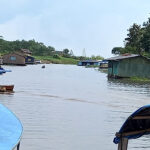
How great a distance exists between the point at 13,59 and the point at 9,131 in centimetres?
11364

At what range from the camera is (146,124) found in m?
8.34

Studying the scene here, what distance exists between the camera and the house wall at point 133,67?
178ft

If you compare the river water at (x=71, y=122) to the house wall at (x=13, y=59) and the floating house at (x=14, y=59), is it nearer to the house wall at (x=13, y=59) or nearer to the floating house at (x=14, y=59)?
the floating house at (x=14, y=59)

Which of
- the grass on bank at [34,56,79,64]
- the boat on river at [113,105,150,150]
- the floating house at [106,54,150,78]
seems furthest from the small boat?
the grass on bank at [34,56,79,64]

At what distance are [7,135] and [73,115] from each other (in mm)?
13829

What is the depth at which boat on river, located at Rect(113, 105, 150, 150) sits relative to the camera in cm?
786

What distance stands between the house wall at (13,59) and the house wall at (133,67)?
6736 centimetres

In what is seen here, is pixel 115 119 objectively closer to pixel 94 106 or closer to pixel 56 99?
pixel 94 106

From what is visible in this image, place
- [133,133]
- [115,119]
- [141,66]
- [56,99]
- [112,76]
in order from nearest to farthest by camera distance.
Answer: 1. [133,133]
2. [115,119]
3. [56,99]
4. [141,66]
5. [112,76]

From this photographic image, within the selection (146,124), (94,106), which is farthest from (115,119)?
(146,124)

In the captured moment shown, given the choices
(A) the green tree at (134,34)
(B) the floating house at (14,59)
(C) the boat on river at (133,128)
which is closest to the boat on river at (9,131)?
(C) the boat on river at (133,128)

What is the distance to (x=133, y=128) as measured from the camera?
26.8 feet

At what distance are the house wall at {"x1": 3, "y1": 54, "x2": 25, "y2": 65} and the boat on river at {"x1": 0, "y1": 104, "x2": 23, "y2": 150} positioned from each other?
110994 mm

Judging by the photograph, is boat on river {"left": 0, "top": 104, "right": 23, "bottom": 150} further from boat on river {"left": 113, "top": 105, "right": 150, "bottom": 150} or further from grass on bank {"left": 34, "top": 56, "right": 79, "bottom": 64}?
grass on bank {"left": 34, "top": 56, "right": 79, "bottom": 64}
